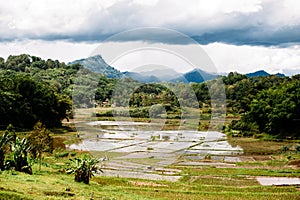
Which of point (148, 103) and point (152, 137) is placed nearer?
point (152, 137)

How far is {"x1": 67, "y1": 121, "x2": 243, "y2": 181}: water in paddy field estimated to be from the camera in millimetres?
22422

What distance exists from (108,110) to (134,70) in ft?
113

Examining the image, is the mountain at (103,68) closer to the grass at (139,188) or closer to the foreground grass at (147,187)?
the foreground grass at (147,187)

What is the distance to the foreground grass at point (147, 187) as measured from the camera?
1194 cm

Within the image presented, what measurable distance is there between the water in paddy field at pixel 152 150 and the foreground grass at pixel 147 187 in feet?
5.93

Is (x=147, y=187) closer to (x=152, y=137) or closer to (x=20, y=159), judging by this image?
(x=20, y=159)

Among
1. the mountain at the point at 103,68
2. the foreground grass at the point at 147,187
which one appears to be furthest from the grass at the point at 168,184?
the mountain at the point at 103,68

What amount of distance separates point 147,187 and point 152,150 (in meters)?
14.3

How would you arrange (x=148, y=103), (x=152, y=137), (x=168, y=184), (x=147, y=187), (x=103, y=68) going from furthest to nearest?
(x=148, y=103) → (x=152, y=137) → (x=103, y=68) → (x=168, y=184) → (x=147, y=187)

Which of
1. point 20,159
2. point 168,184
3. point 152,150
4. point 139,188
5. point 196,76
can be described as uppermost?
point 196,76

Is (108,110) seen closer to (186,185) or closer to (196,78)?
(196,78)

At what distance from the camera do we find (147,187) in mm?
16797

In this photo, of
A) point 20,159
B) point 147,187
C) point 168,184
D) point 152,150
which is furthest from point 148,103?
point 20,159

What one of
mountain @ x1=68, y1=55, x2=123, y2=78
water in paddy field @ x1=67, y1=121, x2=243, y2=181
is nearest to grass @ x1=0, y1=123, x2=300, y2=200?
water in paddy field @ x1=67, y1=121, x2=243, y2=181
